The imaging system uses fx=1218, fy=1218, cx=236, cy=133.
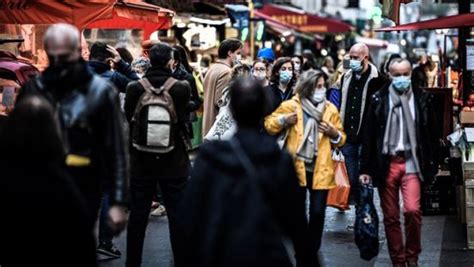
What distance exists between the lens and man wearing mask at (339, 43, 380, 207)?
12.2 metres

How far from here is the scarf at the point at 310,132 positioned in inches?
390

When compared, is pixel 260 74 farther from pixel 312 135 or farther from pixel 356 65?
pixel 312 135

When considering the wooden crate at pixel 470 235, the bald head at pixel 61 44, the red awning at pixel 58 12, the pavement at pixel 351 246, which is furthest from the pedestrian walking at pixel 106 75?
the bald head at pixel 61 44

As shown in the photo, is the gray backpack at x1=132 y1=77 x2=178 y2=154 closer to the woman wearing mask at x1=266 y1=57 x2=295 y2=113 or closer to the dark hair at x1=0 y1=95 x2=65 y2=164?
the woman wearing mask at x1=266 y1=57 x2=295 y2=113

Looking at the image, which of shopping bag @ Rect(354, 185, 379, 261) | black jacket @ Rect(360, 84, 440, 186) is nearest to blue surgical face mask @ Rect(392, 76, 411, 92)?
black jacket @ Rect(360, 84, 440, 186)

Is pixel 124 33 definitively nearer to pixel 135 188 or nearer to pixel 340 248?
pixel 340 248

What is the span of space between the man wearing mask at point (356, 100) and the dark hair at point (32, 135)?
6271 mm

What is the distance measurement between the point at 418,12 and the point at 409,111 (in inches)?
3050

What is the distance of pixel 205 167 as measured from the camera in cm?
647

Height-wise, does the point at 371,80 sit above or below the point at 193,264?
above

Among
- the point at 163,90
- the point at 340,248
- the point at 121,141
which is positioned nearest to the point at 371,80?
the point at 340,248

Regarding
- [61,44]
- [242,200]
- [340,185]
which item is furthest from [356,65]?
[242,200]

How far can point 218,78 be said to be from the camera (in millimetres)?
12727

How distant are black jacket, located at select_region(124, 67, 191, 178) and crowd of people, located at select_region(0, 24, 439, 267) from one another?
0.01 metres
